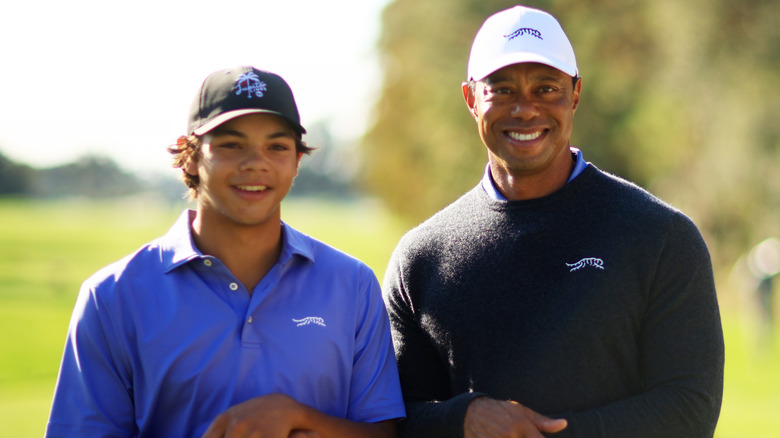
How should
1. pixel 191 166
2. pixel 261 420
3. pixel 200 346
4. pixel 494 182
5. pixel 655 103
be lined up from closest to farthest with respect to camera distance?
pixel 261 420 < pixel 200 346 < pixel 191 166 < pixel 494 182 < pixel 655 103

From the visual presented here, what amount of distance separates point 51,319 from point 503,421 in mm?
29949

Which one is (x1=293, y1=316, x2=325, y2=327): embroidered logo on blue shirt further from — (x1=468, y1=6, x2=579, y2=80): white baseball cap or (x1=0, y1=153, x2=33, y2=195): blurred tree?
(x1=0, y1=153, x2=33, y2=195): blurred tree

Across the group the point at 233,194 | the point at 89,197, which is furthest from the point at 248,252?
the point at 89,197

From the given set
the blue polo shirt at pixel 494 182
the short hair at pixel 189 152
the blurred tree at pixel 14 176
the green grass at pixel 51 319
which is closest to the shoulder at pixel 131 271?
the short hair at pixel 189 152

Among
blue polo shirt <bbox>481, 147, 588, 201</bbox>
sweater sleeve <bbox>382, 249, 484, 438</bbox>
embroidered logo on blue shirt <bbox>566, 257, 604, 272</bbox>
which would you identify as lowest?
sweater sleeve <bbox>382, 249, 484, 438</bbox>

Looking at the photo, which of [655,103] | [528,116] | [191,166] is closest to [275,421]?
[191,166]

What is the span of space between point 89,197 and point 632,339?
339 feet

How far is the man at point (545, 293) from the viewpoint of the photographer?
10.0ft

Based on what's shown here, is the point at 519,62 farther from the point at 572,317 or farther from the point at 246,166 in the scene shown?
the point at 246,166

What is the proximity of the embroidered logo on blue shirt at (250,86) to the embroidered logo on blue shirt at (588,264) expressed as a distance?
1.31 meters

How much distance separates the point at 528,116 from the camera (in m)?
3.38

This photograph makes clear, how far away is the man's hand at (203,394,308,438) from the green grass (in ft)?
28.2

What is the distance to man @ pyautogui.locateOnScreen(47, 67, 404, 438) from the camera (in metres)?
2.92

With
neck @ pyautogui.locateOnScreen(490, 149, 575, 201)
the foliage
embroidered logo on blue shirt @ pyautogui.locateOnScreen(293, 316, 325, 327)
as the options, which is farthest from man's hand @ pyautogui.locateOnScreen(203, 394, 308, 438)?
the foliage
